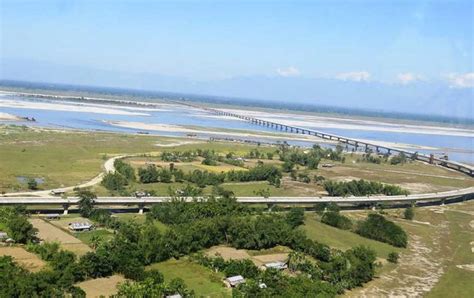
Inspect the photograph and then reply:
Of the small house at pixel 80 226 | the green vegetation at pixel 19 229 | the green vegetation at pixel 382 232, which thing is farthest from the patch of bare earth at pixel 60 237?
the green vegetation at pixel 382 232

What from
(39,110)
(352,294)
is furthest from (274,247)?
(39,110)

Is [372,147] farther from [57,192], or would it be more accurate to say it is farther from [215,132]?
[57,192]

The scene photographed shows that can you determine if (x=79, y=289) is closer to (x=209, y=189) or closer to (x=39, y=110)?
(x=209, y=189)

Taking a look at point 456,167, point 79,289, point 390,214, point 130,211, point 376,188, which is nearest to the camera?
point 79,289

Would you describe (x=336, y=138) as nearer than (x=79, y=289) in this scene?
No

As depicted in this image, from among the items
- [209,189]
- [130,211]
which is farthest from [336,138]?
[130,211]

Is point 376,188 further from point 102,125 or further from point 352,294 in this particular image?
point 102,125

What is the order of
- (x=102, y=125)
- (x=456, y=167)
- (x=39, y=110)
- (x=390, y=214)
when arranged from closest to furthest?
(x=390, y=214) < (x=456, y=167) < (x=102, y=125) < (x=39, y=110)

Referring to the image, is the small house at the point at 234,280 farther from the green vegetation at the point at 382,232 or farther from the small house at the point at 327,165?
the small house at the point at 327,165
